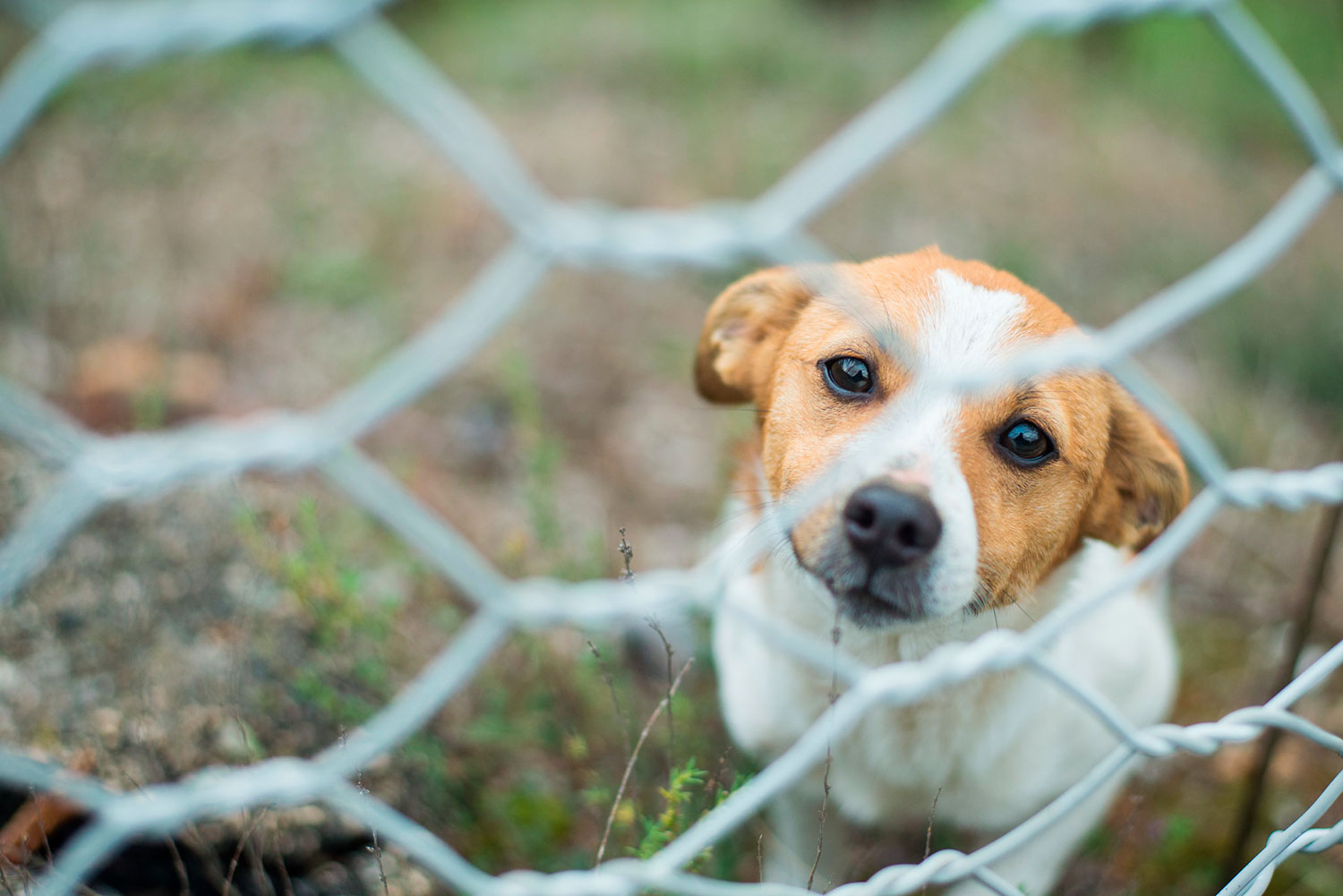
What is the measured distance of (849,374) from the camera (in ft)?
5.07

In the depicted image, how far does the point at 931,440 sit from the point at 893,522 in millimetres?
158

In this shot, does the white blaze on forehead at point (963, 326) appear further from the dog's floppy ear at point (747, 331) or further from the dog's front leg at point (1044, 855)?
the dog's front leg at point (1044, 855)

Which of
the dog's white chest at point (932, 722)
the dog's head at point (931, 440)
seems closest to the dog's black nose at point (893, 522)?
the dog's head at point (931, 440)

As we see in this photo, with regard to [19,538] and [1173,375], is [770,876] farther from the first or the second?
[1173,375]

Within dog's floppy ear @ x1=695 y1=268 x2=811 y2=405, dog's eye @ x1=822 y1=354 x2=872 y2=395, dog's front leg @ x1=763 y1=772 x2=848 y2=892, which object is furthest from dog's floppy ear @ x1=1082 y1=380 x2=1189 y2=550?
dog's front leg @ x1=763 y1=772 x2=848 y2=892

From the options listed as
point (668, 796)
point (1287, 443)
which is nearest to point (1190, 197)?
point (1287, 443)

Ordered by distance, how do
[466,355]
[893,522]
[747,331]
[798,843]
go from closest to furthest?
[466,355]
[893,522]
[747,331]
[798,843]

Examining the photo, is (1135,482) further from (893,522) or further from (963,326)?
(893,522)

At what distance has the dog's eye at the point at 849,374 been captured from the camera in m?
1.53

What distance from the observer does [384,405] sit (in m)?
0.77

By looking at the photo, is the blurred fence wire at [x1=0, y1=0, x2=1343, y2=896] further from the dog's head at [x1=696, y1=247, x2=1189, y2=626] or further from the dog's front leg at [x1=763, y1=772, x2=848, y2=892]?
the dog's front leg at [x1=763, y1=772, x2=848, y2=892]

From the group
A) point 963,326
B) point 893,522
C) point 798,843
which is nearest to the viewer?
point 893,522

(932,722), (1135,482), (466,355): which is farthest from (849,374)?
(466,355)

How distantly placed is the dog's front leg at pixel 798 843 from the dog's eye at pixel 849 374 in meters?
0.94
